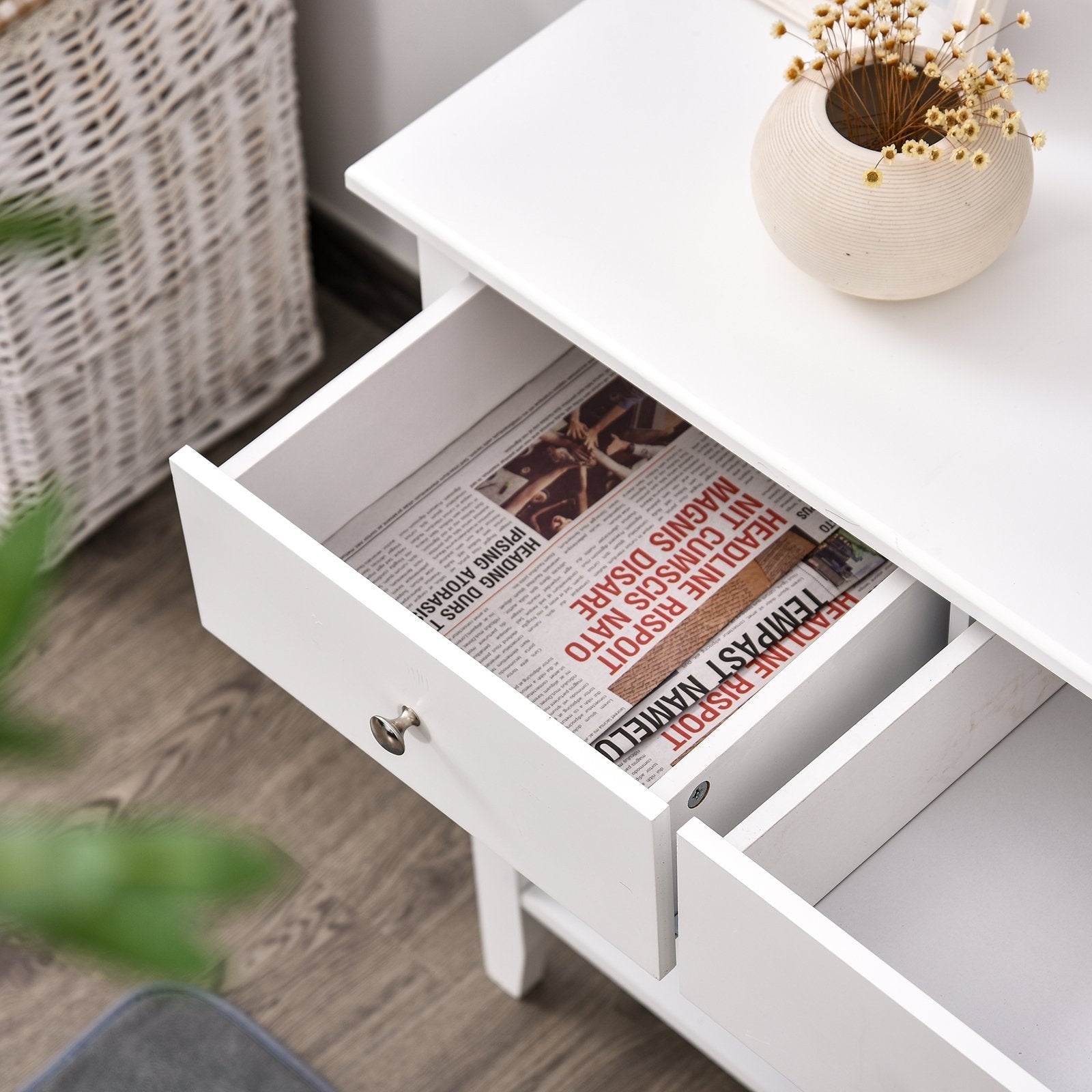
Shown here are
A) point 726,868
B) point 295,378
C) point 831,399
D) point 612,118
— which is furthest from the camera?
point 295,378

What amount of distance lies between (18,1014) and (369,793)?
0.33m

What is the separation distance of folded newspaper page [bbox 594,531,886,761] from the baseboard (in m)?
0.75

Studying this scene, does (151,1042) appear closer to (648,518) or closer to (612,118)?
(648,518)

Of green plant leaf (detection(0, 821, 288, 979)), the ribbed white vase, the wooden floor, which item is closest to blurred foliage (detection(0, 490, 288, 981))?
green plant leaf (detection(0, 821, 288, 979))

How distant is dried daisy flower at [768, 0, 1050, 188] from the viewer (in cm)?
67

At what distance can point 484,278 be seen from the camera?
77cm

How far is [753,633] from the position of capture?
0.80 meters

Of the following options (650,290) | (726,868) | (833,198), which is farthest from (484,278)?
(726,868)

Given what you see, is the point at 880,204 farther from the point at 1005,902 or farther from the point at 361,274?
the point at 361,274

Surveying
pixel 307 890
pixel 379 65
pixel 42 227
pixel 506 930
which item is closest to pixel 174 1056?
pixel 307 890

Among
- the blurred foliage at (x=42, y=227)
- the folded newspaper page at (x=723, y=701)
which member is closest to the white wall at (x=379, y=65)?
the folded newspaper page at (x=723, y=701)

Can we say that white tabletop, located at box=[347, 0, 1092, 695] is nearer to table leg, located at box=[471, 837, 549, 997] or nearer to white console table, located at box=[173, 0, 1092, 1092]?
white console table, located at box=[173, 0, 1092, 1092]

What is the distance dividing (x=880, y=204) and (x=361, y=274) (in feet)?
3.08

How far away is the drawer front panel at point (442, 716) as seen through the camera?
65 cm
